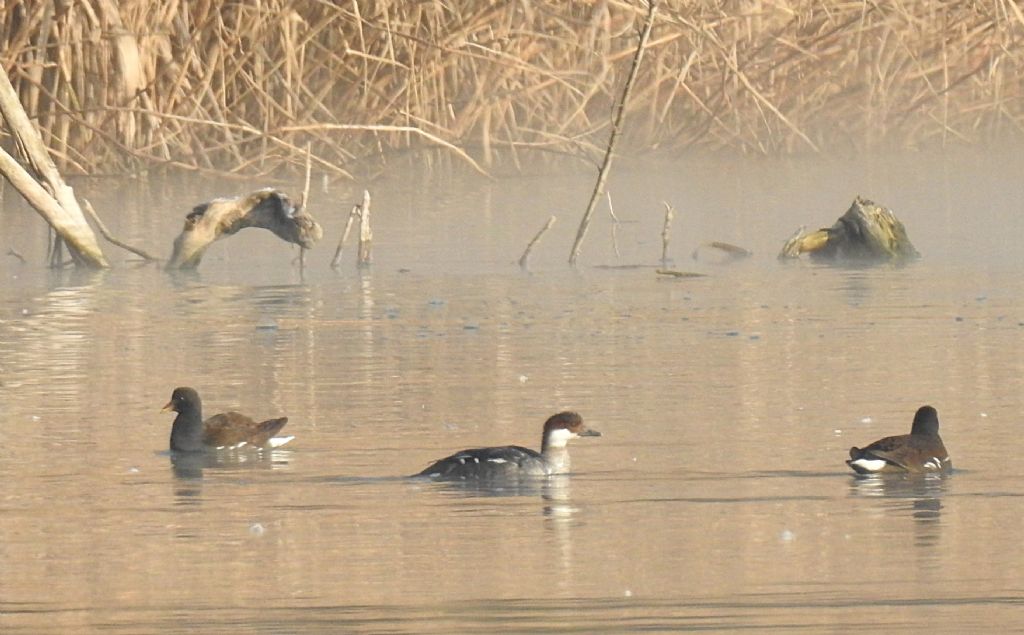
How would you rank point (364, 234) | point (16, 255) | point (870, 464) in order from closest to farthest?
point (870, 464)
point (364, 234)
point (16, 255)

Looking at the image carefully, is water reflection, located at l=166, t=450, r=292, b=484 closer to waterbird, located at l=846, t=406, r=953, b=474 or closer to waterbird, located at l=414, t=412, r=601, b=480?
waterbird, located at l=414, t=412, r=601, b=480

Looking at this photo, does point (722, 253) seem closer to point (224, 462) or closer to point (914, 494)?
point (224, 462)

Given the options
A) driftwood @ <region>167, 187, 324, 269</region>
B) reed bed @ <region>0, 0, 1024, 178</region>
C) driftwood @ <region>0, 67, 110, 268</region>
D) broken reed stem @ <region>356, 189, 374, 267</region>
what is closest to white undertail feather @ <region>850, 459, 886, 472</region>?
driftwood @ <region>0, 67, 110, 268</region>

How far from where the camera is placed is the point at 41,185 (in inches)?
591

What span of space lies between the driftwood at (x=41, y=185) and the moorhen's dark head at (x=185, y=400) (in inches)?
211

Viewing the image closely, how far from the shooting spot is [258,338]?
12.1 meters

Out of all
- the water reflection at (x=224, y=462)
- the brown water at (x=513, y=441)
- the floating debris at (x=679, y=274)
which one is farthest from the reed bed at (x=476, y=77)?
the water reflection at (x=224, y=462)

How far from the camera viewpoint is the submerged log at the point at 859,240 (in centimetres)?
1612

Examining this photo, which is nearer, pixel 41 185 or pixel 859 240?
pixel 41 185

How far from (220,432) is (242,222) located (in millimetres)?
6973

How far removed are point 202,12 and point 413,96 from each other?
1974 millimetres

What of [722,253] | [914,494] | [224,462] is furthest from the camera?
[722,253]

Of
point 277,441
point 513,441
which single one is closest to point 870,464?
point 513,441

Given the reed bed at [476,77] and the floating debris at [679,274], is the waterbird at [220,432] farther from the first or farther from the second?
the reed bed at [476,77]
